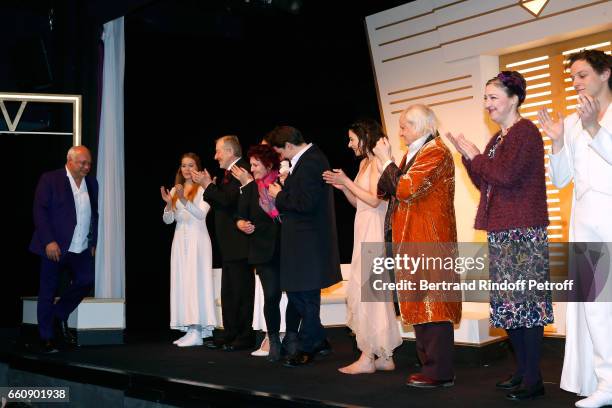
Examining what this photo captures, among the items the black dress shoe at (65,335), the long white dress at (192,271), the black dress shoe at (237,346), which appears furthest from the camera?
the black dress shoe at (65,335)

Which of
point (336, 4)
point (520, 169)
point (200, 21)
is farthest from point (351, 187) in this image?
point (200, 21)

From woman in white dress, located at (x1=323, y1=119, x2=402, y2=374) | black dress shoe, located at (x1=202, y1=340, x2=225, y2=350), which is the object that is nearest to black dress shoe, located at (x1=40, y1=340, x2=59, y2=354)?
black dress shoe, located at (x1=202, y1=340, x2=225, y2=350)

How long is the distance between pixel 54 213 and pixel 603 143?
4.12 meters

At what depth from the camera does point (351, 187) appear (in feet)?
13.5

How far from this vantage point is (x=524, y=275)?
328 cm

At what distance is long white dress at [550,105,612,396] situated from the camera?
121 inches

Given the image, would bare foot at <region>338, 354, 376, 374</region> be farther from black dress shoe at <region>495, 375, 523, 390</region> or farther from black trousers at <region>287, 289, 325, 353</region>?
Result: black dress shoe at <region>495, 375, 523, 390</region>

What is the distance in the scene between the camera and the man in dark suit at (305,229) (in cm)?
436

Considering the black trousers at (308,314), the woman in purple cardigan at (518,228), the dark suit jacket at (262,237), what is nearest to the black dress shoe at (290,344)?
the black trousers at (308,314)

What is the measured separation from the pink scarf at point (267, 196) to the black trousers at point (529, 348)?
185 cm

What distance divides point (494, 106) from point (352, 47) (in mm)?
4499

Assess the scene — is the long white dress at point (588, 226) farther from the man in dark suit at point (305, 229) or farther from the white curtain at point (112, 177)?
the white curtain at point (112, 177)

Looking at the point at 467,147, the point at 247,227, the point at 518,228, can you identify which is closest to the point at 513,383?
the point at 518,228

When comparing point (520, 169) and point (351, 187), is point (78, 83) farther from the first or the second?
point (520, 169)
